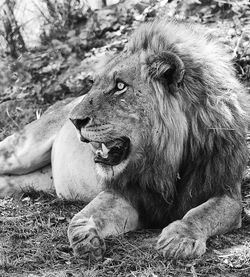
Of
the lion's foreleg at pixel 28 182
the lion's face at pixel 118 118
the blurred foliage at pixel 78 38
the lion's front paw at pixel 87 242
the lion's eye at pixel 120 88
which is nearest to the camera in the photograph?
the lion's front paw at pixel 87 242

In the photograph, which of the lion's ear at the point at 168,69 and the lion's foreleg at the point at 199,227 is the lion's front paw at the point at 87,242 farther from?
the lion's ear at the point at 168,69

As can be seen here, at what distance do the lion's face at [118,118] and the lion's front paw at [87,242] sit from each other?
0.40 metres

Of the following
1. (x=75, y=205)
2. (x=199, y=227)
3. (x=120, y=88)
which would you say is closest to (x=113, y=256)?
(x=199, y=227)

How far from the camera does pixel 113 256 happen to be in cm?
399

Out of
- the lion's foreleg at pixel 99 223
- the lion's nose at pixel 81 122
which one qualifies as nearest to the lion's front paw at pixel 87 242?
the lion's foreleg at pixel 99 223

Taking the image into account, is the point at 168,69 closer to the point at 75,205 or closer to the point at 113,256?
the point at 113,256

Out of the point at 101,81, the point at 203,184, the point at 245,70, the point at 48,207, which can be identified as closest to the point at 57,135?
the point at 48,207

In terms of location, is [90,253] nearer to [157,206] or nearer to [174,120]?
[157,206]

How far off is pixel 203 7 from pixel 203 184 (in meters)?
4.10

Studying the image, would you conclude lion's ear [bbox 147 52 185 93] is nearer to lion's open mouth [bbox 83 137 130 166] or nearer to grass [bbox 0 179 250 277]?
lion's open mouth [bbox 83 137 130 166]

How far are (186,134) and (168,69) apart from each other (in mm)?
414

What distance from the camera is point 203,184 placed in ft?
13.9

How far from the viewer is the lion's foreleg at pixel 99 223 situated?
→ 3.95 metres

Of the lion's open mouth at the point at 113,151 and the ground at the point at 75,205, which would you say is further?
the lion's open mouth at the point at 113,151
